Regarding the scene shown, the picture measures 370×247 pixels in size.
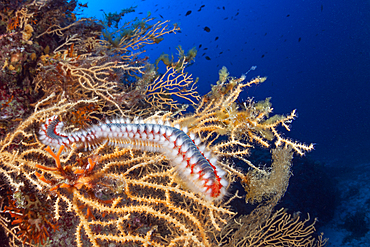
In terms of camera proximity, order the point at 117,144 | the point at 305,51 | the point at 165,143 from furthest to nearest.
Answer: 1. the point at 305,51
2. the point at 117,144
3. the point at 165,143

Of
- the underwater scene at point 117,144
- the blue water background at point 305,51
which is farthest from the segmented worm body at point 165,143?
the blue water background at point 305,51

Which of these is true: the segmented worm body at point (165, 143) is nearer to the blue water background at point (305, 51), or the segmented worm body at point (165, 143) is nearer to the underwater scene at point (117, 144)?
the underwater scene at point (117, 144)

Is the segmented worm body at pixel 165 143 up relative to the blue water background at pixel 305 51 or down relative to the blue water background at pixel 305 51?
down

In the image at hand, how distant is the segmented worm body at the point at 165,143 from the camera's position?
2.38 meters

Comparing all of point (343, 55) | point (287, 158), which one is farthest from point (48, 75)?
point (343, 55)

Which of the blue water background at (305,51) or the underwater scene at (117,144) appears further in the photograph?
the blue water background at (305,51)

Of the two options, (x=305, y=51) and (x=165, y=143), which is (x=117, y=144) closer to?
(x=165, y=143)

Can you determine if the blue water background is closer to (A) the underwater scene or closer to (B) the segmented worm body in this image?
(A) the underwater scene

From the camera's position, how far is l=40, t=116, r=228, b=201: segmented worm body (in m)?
2.38

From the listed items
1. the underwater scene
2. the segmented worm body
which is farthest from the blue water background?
the segmented worm body

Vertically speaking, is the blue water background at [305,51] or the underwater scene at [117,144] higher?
the blue water background at [305,51]

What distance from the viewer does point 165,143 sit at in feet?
9.61

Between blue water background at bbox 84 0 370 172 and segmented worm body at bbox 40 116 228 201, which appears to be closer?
segmented worm body at bbox 40 116 228 201

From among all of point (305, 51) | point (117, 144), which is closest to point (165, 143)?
point (117, 144)
